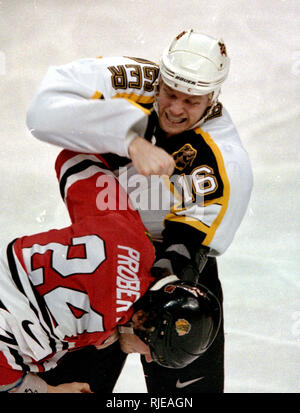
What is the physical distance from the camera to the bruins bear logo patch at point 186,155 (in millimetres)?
2158

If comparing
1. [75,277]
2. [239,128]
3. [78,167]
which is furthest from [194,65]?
[239,128]

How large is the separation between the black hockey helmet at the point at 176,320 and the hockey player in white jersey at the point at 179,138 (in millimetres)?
168

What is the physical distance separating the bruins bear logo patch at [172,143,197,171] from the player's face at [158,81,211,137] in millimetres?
59

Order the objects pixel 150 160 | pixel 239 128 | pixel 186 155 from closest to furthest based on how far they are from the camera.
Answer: pixel 150 160 → pixel 186 155 → pixel 239 128

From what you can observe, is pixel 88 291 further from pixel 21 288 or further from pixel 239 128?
pixel 239 128

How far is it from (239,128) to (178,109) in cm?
173

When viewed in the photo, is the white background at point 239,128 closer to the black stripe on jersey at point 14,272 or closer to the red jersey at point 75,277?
the red jersey at point 75,277

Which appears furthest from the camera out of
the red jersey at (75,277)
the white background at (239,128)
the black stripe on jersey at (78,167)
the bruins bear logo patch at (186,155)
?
the white background at (239,128)

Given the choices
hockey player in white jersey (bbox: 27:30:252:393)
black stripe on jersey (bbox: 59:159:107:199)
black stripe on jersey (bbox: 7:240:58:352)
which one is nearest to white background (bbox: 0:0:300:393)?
hockey player in white jersey (bbox: 27:30:252:393)

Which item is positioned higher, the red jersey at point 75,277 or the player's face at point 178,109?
the player's face at point 178,109

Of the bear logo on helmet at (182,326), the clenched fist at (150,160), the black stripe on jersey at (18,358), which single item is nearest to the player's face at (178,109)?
the clenched fist at (150,160)

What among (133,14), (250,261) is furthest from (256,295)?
(133,14)

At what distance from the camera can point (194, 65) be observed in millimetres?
2006

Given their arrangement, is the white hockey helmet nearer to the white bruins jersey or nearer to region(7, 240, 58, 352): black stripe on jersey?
the white bruins jersey
